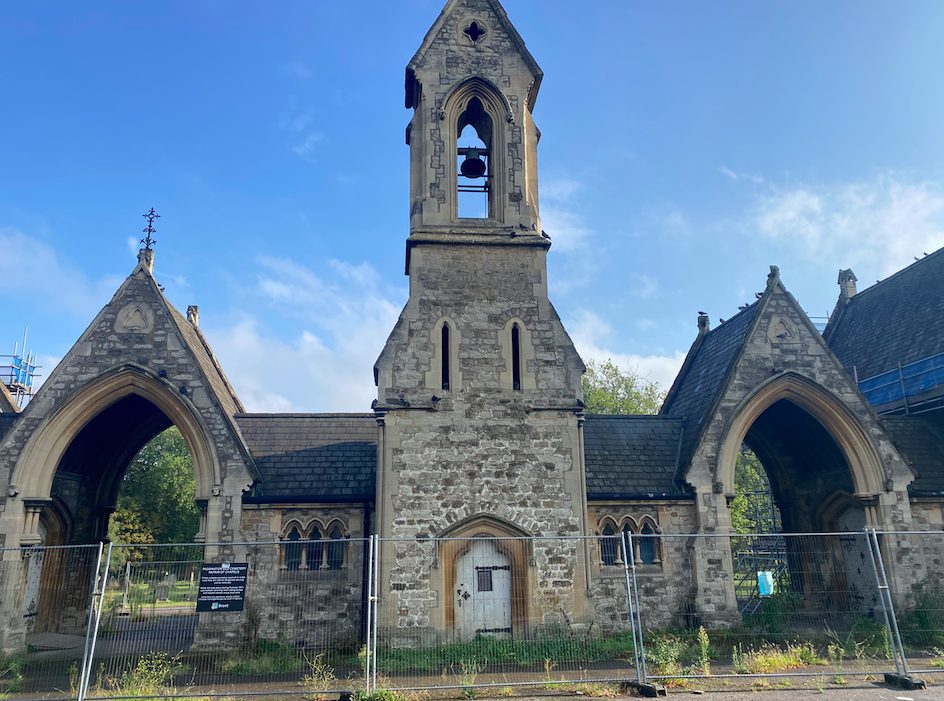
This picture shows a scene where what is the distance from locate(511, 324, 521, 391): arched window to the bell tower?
2.38 meters

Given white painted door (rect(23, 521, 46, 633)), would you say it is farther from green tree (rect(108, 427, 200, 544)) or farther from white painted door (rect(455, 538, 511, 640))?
green tree (rect(108, 427, 200, 544))

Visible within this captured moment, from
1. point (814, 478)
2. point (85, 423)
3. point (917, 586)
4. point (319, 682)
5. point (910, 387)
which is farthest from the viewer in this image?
point (910, 387)

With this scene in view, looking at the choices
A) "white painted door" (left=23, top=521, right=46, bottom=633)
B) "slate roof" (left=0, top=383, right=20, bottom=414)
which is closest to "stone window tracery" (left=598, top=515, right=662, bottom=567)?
"white painted door" (left=23, top=521, right=46, bottom=633)

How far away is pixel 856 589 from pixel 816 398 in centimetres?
536

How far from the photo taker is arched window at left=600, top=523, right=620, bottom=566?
1515cm

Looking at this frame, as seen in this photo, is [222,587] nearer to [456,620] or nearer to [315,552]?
[315,552]

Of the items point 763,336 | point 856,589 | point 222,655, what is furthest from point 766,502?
point 222,655

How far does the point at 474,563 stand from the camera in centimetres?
1359

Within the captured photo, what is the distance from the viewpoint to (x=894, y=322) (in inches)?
914

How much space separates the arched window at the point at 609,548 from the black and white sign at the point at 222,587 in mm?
7947

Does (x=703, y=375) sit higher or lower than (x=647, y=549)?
Answer: higher

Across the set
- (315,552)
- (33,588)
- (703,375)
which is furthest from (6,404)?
(703,375)

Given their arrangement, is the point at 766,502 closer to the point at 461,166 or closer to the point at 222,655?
the point at 461,166

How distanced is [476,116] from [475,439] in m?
8.53
